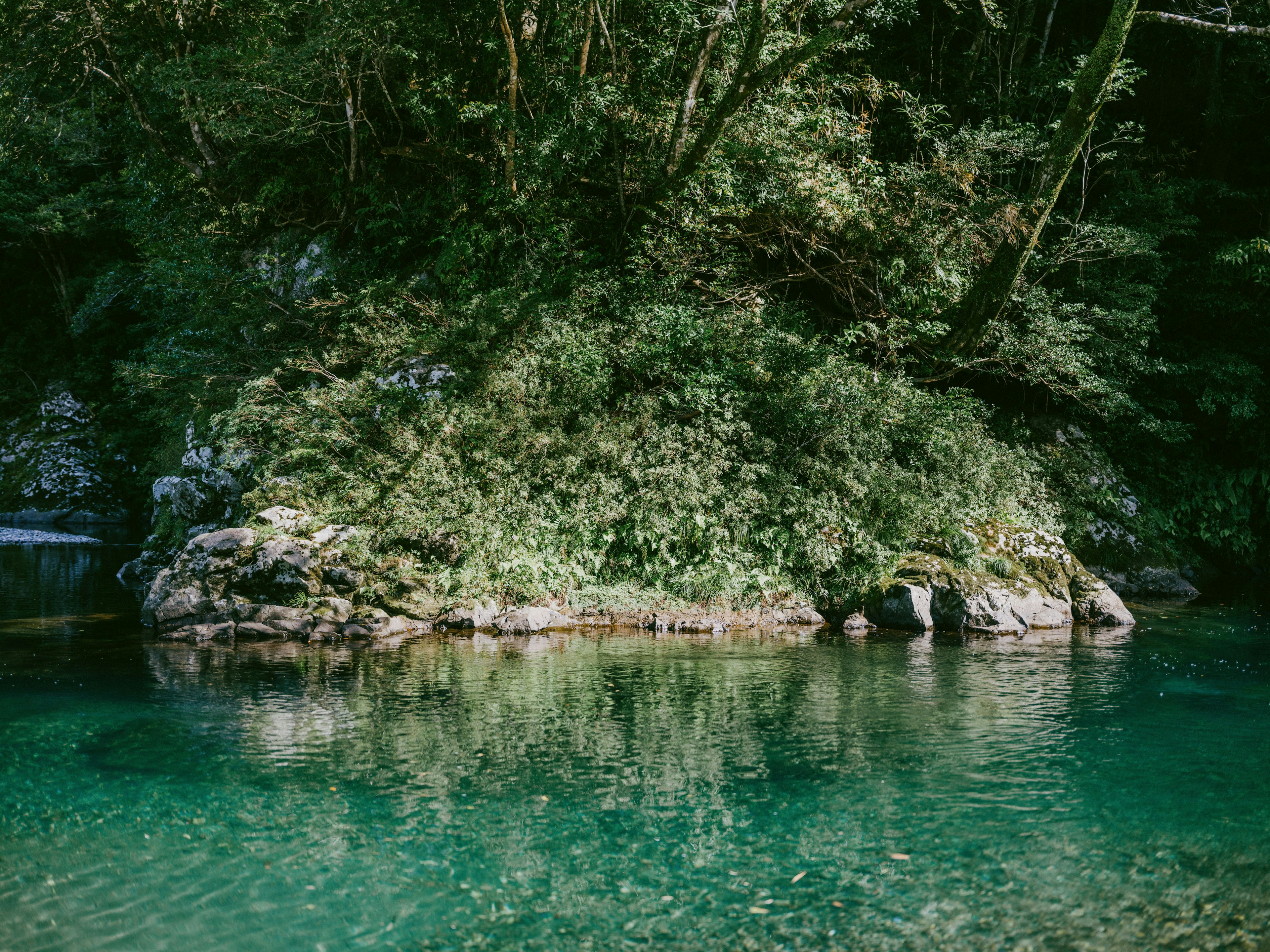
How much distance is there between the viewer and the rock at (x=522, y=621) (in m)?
11.5

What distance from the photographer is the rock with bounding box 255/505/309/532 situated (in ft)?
39.8

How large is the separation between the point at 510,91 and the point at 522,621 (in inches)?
351

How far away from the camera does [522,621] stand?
11.5 metres

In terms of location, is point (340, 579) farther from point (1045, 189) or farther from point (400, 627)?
point (1045, 189)

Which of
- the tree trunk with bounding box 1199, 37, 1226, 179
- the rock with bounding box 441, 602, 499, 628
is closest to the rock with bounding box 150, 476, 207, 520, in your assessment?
the rock with bounding box 441, 602, 499, 628

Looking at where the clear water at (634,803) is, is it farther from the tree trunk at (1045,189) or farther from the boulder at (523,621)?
the tree trunk at (1045,189)

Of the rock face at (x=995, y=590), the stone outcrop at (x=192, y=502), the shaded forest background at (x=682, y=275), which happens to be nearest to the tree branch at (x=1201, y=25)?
the shaded forest background at (x=682, y=275)

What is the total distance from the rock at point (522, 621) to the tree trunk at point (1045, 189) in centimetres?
832

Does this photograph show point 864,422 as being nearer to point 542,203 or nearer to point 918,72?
point 542,203

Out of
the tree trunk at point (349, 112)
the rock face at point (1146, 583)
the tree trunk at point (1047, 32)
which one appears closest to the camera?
the tree trunk at point (349, 112)

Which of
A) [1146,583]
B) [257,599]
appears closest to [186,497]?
[257,599]

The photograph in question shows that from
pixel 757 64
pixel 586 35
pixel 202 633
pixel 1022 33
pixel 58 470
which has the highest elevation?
pixel 1022 33

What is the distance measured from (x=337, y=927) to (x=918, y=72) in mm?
19398

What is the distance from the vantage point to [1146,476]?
17.5m
